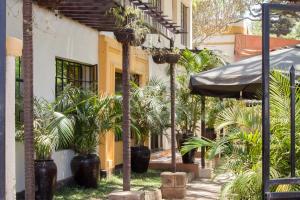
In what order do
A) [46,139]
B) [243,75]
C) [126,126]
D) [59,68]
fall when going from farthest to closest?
[59,68] < [46,139] < [126,126] < [243,75]

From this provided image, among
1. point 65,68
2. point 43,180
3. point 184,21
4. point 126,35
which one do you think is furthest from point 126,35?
point 184,21

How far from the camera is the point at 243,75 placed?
6.40 meters

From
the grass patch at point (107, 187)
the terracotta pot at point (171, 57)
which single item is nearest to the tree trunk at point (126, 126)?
the grass patch at point (107, 187)

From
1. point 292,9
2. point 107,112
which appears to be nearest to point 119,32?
point 107,112

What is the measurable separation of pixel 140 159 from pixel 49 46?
392 centimetres

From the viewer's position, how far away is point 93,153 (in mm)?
10211

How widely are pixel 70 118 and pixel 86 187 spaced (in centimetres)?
148

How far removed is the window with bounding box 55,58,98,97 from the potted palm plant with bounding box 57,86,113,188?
33.0 inches

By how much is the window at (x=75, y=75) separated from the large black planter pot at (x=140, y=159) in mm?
1738

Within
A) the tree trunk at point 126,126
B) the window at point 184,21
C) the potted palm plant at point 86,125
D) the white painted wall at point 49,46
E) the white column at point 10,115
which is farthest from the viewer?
the window at point 184,21

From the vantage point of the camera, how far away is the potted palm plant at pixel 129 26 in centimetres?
741

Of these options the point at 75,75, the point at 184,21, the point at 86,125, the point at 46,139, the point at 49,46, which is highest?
the point at 184,21

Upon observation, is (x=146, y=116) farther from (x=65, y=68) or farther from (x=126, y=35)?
(x=126, y=35)

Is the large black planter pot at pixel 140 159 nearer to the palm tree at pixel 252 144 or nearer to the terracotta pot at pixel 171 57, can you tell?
the terracotta pot at pixel 171 57
